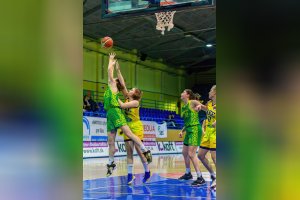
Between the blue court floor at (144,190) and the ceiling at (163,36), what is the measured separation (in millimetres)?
11108

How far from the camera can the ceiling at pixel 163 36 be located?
21.4 metres

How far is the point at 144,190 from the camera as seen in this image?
23.0 feet

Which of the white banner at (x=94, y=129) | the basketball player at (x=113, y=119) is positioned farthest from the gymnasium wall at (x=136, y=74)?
the basketball player at (x=113, y=119)

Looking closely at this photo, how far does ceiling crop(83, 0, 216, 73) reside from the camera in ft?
70.1

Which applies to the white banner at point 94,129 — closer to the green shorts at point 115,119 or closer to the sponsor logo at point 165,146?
the sponsor logo at point 165,146

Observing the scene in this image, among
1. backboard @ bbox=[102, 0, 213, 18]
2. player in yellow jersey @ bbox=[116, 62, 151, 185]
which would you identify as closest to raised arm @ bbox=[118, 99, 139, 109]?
player in yellow jersey @ bbox=[116, 62, 151, 185]

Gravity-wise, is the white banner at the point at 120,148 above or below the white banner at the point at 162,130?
below
